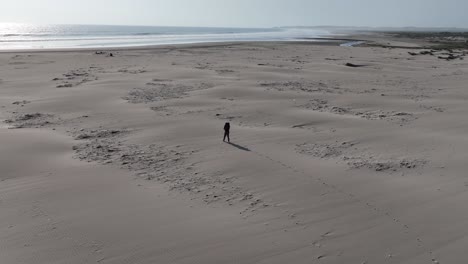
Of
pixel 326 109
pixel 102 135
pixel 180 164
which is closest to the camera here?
pixel 180 164

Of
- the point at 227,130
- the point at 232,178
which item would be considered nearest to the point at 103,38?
the point at 227,130

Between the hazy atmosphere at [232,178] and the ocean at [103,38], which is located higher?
the ocean at [103,38]

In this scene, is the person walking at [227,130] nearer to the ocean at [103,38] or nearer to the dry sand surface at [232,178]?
the dry sand surface at [232,178]

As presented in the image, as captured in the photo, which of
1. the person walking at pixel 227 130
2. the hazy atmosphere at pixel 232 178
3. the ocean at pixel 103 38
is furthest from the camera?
the ocean at pixel 103 38

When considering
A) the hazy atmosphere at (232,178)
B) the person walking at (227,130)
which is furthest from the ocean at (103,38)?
the person walking at (227,130)

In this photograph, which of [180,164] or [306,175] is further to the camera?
[180,164]

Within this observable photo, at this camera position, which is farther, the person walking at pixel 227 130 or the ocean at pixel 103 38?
the ocean at pixel 103 38

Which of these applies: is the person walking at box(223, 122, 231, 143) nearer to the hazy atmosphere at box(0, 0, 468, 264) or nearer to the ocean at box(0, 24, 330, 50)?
the hazy atmosphere at box(0, 0, 468, 264)

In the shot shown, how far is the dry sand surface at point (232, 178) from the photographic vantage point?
598 cm

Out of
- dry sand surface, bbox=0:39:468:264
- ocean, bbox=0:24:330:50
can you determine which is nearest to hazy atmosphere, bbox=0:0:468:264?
dry sand surface, bbox=0:39:468:264

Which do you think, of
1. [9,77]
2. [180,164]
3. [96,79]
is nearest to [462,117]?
[180,164]

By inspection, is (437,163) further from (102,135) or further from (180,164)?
(102,135)

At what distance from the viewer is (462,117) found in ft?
45.0

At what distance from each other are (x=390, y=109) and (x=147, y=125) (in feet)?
29.5
